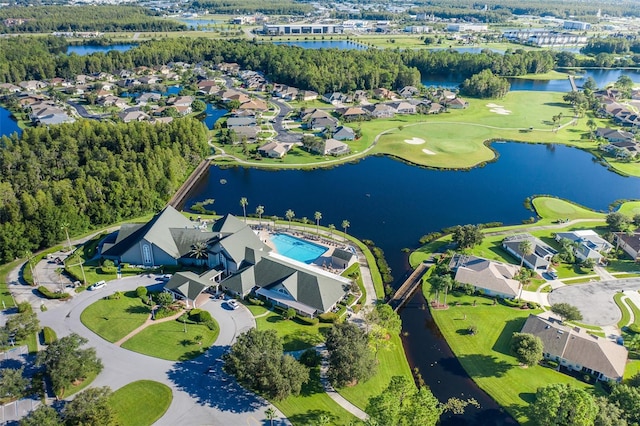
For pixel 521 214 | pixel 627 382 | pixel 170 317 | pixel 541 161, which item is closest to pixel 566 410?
pixel 627 382

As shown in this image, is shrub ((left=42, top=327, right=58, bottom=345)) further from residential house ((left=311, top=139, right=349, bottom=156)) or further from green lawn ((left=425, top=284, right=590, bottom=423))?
residential house ((left=311, top=139, right=349, bottom=156))

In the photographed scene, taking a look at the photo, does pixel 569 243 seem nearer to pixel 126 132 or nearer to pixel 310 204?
pixel 310 204

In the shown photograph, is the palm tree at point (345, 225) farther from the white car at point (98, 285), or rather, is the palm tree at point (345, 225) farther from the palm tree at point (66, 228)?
the palm tree at point (66, 228)

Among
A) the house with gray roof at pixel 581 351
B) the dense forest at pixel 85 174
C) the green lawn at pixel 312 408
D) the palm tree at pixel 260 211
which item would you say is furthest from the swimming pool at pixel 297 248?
the house with gray roof at pixel 581 351

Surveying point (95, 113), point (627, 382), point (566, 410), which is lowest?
point (627, 382)

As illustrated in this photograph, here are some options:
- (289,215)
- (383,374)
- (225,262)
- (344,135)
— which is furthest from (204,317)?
(344,135)

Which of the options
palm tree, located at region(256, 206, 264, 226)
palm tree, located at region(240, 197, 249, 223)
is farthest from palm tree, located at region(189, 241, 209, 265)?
palm tree, located at region(240, 197, 249, 223)
